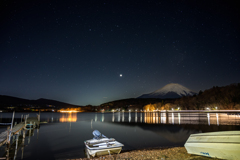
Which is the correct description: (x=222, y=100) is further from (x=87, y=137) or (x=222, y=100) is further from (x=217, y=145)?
(x=217, y=145)

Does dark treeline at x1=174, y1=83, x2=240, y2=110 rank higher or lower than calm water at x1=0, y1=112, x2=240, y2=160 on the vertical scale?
higher

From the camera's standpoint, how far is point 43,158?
50.9 feet

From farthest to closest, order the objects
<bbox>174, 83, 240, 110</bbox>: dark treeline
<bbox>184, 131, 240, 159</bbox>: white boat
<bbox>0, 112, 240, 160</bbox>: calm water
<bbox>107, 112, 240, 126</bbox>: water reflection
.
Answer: <bbox>174, 83, 240, 110</bbox>: dark treeline < <bbox>107, 112, 240, 126</bbox>: water reflection < <bbox>0, 112, 240, 160</bbox>: calm water < <bbox>184, 131, 240, 159</bbox>: white boat

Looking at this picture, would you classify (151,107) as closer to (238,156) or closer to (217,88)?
(217,88)

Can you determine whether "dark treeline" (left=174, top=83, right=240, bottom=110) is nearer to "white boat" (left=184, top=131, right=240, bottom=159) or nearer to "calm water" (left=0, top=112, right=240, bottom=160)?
"calm water" (left=0, top=112, right=240, bottom=160)

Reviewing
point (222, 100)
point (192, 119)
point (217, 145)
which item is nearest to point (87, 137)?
point (217, 145)

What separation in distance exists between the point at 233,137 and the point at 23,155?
19.0 metres

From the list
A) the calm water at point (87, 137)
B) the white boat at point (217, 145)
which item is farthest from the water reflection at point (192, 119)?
the white boat at point (217, 145)

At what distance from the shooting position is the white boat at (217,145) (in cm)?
859

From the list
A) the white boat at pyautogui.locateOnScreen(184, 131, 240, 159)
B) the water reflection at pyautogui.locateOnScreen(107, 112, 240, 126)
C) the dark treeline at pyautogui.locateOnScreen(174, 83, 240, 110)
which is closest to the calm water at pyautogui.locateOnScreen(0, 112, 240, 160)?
the water reflection at pyautogui.locateOnScreen(107, 112, 240, 126)

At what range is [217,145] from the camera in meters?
9.30

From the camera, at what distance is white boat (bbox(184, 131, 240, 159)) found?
859 cm

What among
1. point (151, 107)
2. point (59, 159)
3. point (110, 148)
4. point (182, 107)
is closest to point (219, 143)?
point (110, 148)

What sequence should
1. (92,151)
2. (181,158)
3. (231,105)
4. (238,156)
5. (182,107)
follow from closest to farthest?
(238,156)
(181,158)
(92,151)
(231,105)
(182,107)
